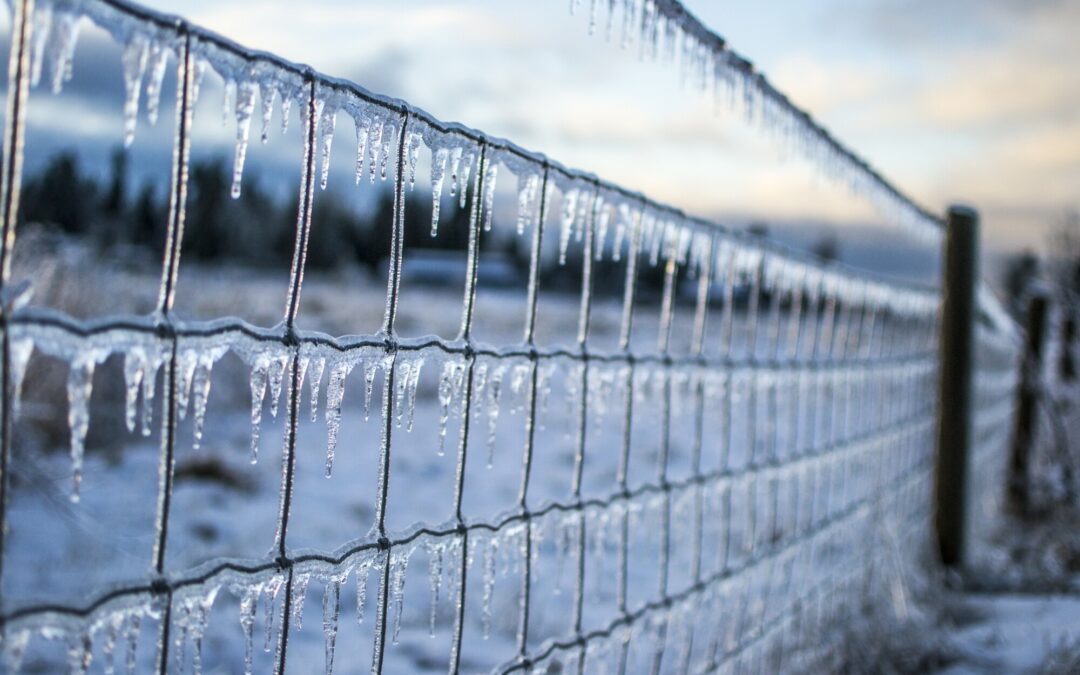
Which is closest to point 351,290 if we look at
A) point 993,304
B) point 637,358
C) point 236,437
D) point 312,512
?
point 236,437

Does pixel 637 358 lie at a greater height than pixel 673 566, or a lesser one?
greater

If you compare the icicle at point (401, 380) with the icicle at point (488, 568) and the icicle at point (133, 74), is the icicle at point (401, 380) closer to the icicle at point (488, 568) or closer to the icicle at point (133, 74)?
the icicle at point (488, 568)

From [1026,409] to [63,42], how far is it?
6.70m

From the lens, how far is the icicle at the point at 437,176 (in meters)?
1.37

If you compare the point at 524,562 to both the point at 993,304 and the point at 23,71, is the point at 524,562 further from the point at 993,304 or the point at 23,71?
the point at 993,304

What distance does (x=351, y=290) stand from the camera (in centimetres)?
2658

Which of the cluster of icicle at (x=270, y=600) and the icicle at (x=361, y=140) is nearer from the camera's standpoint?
the cluster of icicle at (x=270, y=600)

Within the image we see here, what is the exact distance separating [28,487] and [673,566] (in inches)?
145

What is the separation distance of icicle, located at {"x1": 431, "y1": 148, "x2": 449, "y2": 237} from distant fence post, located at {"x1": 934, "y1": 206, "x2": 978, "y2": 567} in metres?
Result: 3.53

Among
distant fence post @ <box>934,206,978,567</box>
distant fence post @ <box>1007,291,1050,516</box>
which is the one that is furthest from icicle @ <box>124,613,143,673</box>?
distant fence post @ <box>1007,291,1050,516</box>

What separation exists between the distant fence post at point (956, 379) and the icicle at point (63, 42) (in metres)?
4.13

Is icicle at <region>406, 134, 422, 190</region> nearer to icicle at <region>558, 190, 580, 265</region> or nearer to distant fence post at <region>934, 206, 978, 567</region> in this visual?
icicle at <region>558, 190, 580, 265</region>

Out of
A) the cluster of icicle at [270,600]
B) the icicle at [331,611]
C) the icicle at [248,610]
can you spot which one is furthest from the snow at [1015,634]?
the icicle at [248,610]

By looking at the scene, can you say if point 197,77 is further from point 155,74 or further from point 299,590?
point 299,590
